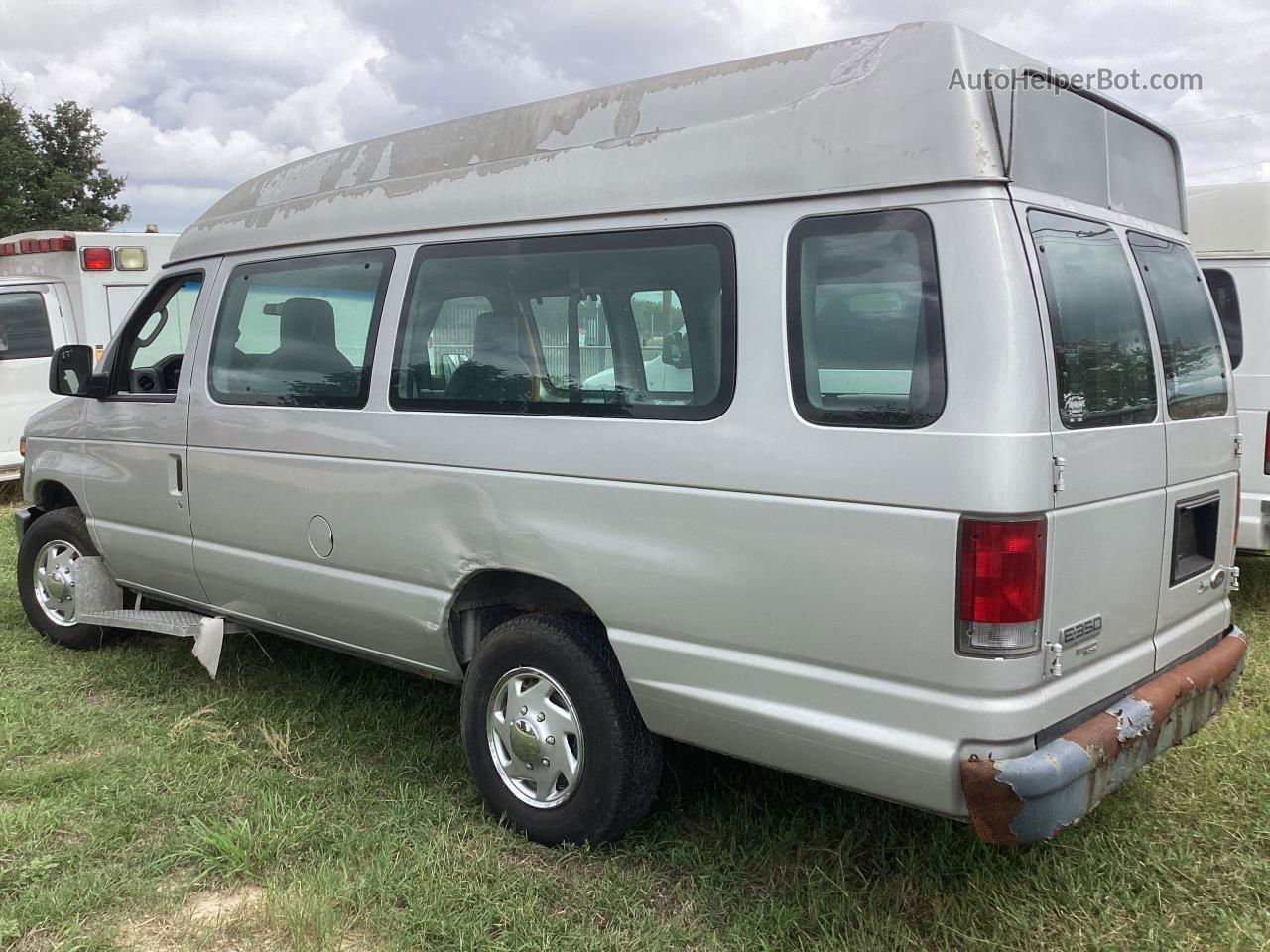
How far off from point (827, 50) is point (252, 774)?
10.5 feet

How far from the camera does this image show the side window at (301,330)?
3.92 metres

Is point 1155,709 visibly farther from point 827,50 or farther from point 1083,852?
point 827,50

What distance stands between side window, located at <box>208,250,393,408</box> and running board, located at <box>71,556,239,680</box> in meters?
1.03

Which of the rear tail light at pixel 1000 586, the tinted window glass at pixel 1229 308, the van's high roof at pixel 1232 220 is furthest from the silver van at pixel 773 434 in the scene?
the van's high roof at pixel 1232 220

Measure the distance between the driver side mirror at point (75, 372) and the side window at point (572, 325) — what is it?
2.09m

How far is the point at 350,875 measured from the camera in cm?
330

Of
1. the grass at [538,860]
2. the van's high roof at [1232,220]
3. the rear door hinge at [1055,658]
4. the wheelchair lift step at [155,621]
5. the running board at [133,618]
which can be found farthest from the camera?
the van's high roof at [1232,220]

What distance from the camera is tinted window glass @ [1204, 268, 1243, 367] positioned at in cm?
631

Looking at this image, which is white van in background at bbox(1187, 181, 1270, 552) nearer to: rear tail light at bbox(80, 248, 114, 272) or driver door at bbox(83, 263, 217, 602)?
driver door at bbox(83, 263, 217, 602)

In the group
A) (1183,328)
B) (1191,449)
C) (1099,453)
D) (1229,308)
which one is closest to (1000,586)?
(1099,453)

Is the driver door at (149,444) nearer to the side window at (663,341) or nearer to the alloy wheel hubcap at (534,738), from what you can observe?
the alloy wheel hubcap at (534,738)

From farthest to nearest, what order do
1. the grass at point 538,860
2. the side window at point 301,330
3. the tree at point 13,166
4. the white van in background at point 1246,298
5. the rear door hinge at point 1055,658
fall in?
the tree at point 13,166 < the white van in background at point 1246,298 < the side window at point 301,330 < the grass at point 538,860 < the rear door hinge at point 1055,658

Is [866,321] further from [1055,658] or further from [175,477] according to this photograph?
[175,477]

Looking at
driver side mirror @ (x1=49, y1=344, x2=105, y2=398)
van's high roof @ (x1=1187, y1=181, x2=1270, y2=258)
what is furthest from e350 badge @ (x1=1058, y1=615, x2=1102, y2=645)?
van's high roof @ (x1=1187, y1=181, x2=1270, y2=258)
